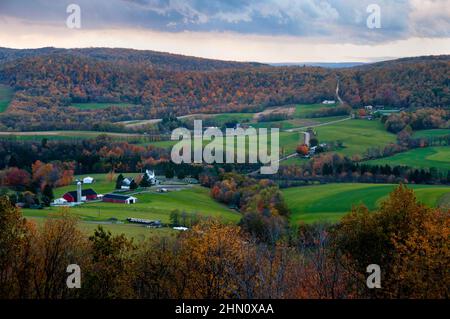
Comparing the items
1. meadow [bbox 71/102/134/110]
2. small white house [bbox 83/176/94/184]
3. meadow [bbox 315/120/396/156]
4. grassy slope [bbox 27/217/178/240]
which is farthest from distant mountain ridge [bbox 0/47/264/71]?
grassy slope [bbox 27/217/178/240]

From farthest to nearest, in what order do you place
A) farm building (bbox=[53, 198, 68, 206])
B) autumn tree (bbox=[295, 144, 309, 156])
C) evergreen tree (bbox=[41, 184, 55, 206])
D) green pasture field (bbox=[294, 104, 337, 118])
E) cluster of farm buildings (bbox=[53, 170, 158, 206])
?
green pasture field (bbox=[294, 104, 337, 118])
autumn tree (bbox=[295, 144, 309, 156])
cluster of farm buildings (bbox=[53, 170, 158, 206])
farm building (bbox=[53, 198, 68, 206])
evergreen tree (bbox=[41, 184, 55, 206])

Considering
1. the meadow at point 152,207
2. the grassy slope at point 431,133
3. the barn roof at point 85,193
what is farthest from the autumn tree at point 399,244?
the grassy slope at point 431,133

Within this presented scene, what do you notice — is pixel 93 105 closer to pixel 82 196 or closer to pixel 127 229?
pixel 82 196

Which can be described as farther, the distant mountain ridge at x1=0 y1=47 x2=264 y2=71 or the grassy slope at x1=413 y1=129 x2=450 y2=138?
the distant mountain ridge at x1=0 y1=47 x2=264 y2=71

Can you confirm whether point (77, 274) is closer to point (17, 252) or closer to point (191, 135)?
point (17, 252)

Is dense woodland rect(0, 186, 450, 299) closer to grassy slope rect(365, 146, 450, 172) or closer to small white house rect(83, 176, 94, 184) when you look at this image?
small white house rect(83, 176, 94, 184)

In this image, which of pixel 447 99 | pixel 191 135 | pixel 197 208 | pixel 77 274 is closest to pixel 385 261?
pixel 77 274
